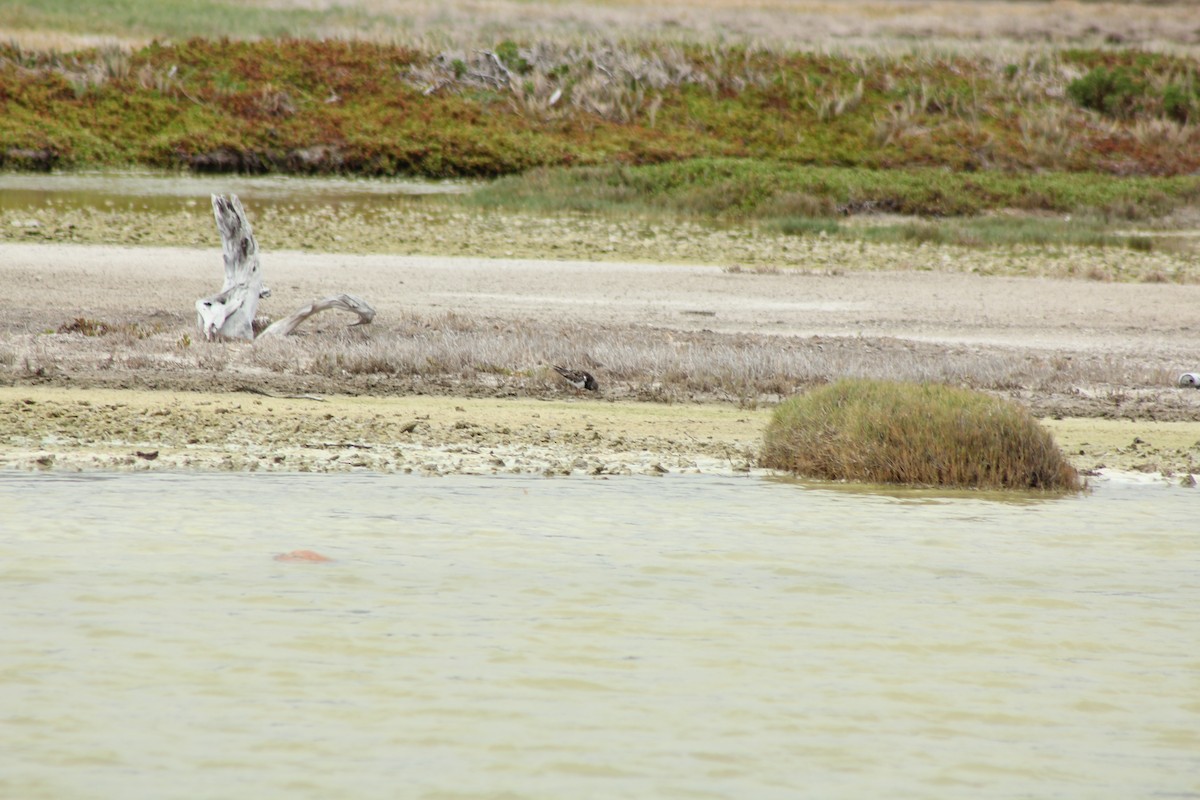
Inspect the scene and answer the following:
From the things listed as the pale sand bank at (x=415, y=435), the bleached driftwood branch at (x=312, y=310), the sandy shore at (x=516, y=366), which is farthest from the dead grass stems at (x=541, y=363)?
the pale sand bank at (x=415, y=435)

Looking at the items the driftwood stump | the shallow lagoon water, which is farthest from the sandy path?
the shallow lagoon water

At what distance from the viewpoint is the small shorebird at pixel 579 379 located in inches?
554

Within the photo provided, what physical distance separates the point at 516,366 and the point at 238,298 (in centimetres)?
306

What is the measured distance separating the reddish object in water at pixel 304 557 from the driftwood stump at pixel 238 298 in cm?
726

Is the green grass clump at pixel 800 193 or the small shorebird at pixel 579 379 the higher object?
the green grass clump at pixel 800 193

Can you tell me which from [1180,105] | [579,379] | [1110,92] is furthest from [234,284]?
[1180,105]

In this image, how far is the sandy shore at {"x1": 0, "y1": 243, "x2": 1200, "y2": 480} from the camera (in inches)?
446

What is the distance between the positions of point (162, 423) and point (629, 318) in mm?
7459

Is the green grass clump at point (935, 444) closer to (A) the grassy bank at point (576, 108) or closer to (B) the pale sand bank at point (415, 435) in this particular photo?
(B) the pale sand bank at point (415, 435)

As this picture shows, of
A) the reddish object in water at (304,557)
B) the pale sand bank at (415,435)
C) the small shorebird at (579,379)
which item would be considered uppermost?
the small shorebird at (579,379)

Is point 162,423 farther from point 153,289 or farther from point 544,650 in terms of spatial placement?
point 153,289

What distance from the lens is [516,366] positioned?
1449cm

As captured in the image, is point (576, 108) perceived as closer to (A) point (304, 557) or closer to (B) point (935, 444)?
(B) point (935, 444)

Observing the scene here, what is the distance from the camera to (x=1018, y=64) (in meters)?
52.0
